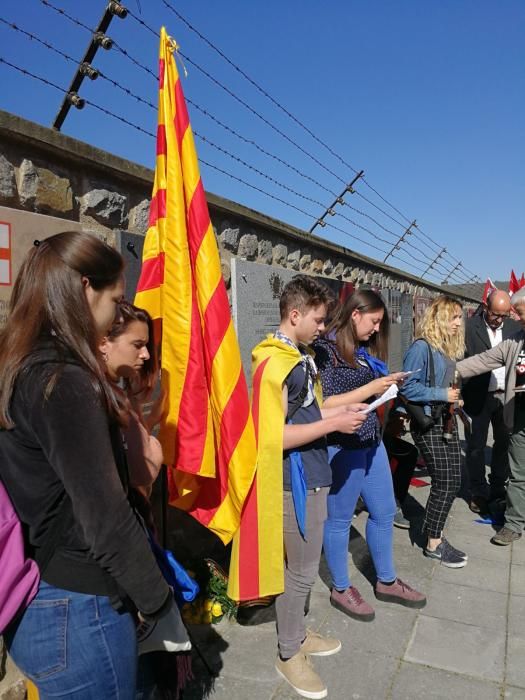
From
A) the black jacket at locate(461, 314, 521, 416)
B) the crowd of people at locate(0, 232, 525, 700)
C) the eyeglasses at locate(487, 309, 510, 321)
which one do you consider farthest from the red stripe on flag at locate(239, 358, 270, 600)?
the eyeglasses at locate(487, 309, 510, 321)

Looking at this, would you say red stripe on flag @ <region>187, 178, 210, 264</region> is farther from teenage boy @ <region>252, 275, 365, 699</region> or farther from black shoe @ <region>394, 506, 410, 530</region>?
black shoe @ <region>394, 506, 410, 530</region>

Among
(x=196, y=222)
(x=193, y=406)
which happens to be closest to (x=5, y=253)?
(x=196, y=222)

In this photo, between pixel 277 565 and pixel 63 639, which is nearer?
pixel 63 639

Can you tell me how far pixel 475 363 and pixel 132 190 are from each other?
291cm

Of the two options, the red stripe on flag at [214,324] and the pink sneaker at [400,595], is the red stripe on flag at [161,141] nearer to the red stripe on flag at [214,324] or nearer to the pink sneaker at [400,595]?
the red stripe on flag at [214,324]

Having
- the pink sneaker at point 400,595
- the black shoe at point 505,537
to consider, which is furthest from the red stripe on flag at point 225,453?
the black shoe at point 505,537

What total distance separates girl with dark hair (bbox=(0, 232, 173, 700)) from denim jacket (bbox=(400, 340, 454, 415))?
2715 mm

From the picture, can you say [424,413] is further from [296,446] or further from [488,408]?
[488,408]

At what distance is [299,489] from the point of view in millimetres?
2480

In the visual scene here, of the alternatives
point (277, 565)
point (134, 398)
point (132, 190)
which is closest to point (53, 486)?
point (134, 398)

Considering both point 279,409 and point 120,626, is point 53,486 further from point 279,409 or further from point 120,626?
point 279,409

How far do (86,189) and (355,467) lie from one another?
6.71 ft

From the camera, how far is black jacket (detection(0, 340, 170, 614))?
1227 millimetres

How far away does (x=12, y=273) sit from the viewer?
2277 millimetres
